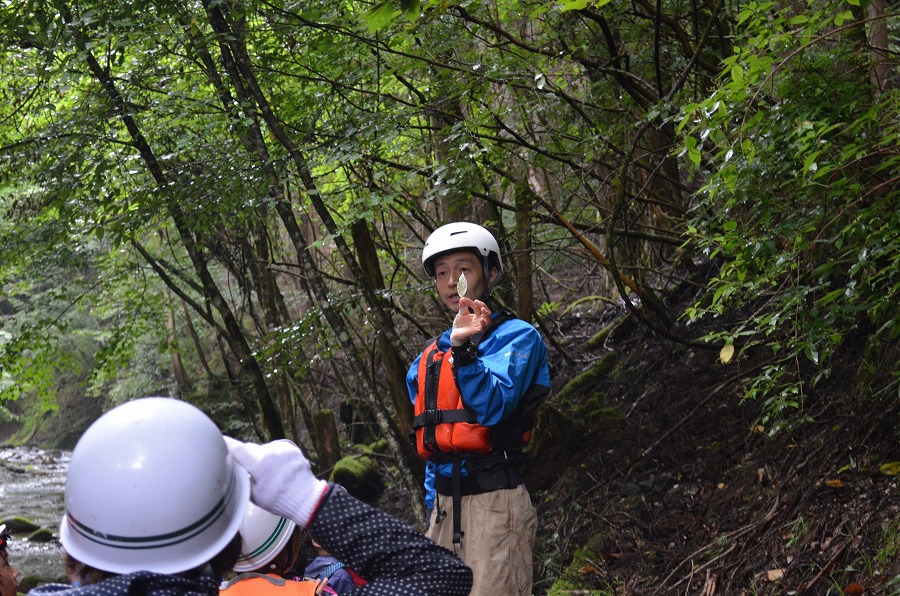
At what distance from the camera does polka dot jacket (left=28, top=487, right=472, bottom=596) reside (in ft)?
5.57

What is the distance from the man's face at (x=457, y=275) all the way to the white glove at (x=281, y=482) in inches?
80.2

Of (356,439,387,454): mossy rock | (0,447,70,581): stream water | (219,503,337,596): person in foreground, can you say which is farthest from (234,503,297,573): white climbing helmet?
(0,447,70,581): stream water

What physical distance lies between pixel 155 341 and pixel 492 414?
16.8 m

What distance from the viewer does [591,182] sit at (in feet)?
27.0

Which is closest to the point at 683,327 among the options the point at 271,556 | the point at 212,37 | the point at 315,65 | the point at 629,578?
the point at 629,578

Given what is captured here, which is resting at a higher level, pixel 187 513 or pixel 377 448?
pixel 187 513

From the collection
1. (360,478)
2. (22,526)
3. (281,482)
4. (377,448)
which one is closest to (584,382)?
(360,478)

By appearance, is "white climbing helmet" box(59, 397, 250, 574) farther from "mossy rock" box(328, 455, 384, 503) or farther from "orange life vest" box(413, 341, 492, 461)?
"mossy rock" box(328, 455, 384, 503)

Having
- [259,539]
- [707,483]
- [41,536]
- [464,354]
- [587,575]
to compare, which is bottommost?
[41,536]

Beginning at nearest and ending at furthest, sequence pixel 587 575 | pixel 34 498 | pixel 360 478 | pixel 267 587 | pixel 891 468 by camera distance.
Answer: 1. pixel 267 587
2. pixel 891 468
3. pixel 587 575
4. pixel 360 478
5. pixel 34 498

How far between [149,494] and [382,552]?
48 cm

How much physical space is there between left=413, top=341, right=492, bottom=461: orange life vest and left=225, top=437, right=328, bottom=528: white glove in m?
1.62

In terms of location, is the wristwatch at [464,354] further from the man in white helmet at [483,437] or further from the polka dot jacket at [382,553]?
the polka dot jacket at [382,553]

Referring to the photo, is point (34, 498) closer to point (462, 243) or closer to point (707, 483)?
point (707, 483)
